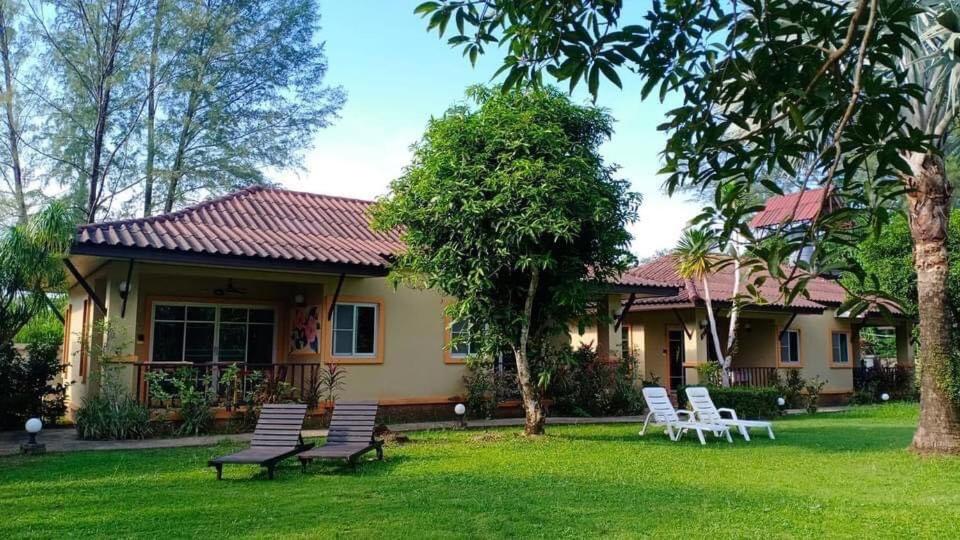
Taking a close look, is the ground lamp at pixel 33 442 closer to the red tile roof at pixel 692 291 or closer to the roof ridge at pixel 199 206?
the roof ridge at pixel 199 206

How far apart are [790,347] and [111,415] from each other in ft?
64.7

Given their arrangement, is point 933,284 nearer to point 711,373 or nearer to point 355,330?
point 711,373

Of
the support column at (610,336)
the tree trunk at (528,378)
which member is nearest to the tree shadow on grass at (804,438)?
the tree trunk at (528,378)

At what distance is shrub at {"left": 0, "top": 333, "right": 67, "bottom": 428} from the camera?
1352cm

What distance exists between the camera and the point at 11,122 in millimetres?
24984

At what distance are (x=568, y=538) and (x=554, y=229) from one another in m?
5.60

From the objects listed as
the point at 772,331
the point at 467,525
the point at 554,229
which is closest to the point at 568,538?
the point at 467,525

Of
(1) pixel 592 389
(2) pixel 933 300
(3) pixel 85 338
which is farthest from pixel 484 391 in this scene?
(2) pixel 933 300

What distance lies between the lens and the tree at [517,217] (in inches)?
442

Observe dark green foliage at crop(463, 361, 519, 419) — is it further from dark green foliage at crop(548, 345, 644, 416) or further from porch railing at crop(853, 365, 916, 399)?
porch railing at crop(853, 365, 916, 399)

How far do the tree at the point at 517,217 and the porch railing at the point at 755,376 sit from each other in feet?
35.4

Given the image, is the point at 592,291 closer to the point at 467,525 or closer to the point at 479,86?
the point at 479,86

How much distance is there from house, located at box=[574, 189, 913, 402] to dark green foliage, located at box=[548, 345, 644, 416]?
2.43m

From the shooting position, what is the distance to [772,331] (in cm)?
2302
